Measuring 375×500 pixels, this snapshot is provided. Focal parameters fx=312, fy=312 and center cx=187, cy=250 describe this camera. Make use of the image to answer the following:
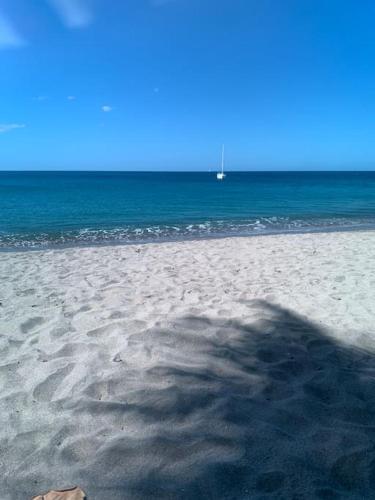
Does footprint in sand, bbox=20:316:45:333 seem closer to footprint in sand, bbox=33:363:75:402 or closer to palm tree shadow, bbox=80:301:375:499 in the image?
footprint in sand, bbox=33:363:75:402

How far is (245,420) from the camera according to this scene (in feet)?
8.61

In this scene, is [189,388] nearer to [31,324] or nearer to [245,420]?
[245,420]

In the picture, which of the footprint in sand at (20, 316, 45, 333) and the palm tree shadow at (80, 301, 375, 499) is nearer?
the palm tree shadow at (80, 301, 375, 499)

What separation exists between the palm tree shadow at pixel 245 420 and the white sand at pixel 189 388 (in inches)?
0.4

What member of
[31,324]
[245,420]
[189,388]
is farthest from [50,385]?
[245,420]

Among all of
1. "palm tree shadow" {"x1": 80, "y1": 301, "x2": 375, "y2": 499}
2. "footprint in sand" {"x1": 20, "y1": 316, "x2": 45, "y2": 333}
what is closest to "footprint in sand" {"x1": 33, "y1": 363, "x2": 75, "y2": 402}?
"palm tree shadow" {"x1": 80, "y1": 301, "x2": 375, "y2": 499}

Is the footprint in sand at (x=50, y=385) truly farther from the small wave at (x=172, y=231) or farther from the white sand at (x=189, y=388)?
the small wave at (x=172, y=231)

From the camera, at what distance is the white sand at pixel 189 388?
7.02ft

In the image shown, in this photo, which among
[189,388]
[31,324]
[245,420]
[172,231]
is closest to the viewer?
[245,420]

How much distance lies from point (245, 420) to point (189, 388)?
0.63 meters

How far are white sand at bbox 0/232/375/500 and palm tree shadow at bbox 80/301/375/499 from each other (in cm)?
1

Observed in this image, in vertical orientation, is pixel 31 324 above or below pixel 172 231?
below

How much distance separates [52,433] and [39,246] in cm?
972

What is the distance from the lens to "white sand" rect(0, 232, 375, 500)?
7.02ft
